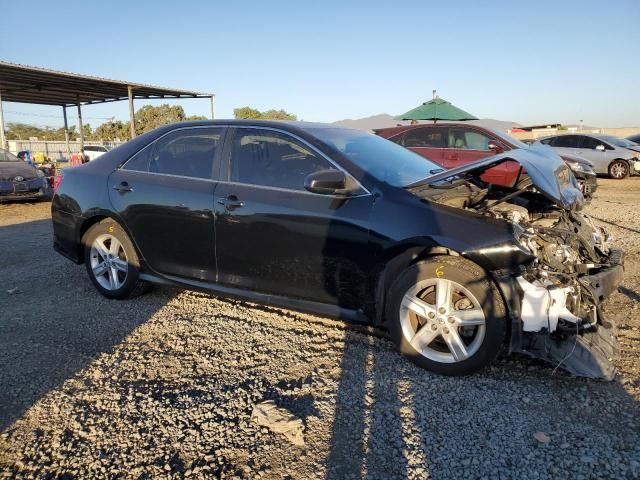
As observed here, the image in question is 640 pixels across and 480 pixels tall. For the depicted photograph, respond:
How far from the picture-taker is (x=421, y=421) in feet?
8.39

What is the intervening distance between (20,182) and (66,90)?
13.4 metres

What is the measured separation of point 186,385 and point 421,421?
143cm

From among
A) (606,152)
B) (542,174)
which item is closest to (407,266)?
(542,174)

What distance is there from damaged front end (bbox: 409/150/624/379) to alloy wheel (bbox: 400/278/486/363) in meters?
0.22

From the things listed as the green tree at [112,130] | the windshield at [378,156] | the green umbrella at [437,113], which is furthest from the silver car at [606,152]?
the green tree at [112,130]

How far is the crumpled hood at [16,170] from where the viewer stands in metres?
10.9

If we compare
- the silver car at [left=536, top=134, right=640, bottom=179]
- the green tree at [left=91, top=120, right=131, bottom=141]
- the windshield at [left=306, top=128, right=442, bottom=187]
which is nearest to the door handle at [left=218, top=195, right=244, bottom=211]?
the windshield at [left=306, top=128, right=442, bottom=187]

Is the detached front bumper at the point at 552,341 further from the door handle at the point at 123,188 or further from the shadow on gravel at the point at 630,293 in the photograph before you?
the door handle at the point at 123,188

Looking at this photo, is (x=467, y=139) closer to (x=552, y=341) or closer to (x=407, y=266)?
(x=407, y=266)

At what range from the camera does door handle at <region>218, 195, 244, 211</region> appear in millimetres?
3650

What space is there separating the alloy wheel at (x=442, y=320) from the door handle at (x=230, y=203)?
144cm

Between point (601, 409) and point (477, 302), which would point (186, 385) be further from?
point (601, 409)

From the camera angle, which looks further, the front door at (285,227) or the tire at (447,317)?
the front door at (285,227)

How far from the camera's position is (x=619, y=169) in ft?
50.6
